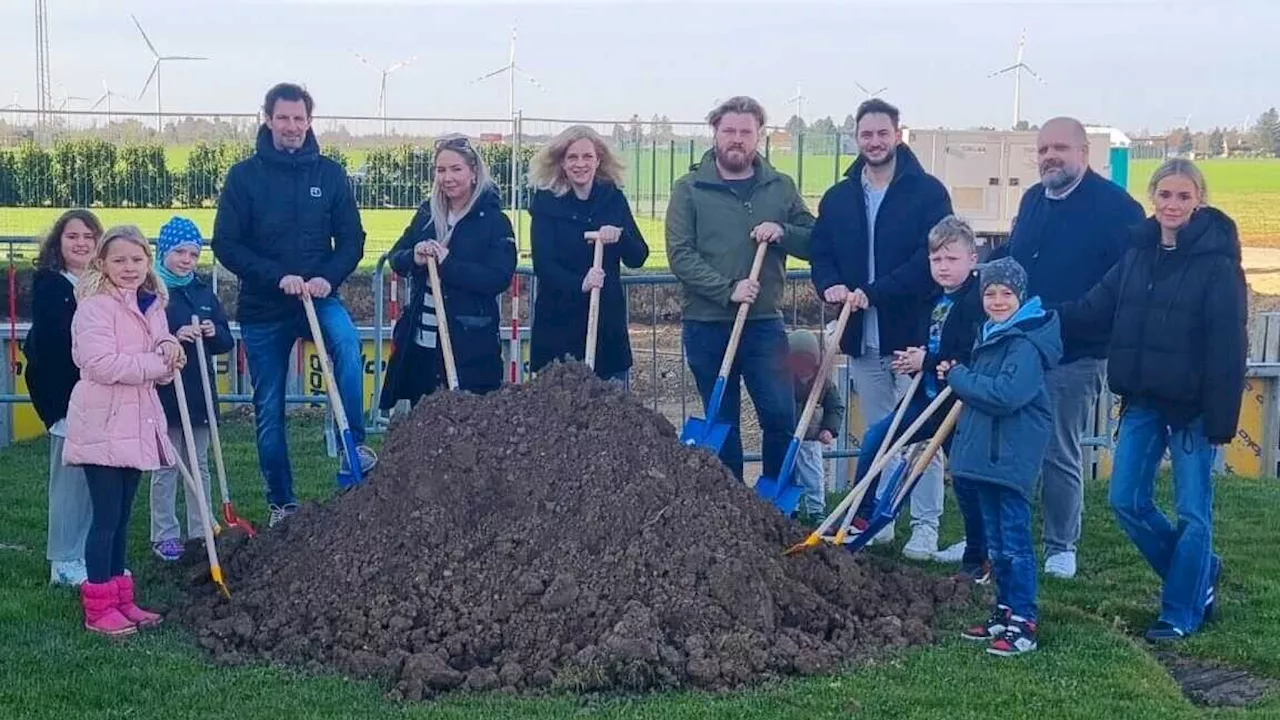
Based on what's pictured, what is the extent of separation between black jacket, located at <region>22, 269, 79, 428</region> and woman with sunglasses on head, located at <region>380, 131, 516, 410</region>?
159 centimetres

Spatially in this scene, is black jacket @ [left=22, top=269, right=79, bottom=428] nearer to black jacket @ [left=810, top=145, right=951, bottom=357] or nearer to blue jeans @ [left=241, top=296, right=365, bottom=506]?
blue jeans @ [left=241, top=296, right=365, bottom=506]

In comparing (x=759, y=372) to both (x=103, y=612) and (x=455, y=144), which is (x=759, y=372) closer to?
(x=455, y=144)

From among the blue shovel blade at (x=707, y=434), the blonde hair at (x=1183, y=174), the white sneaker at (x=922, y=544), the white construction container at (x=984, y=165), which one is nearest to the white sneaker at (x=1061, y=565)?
the white sneaker at (x=922, y=544)

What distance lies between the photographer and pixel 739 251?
7383 millimetres

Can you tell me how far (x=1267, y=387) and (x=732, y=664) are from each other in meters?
7.19

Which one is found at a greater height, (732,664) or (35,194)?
(35,194)

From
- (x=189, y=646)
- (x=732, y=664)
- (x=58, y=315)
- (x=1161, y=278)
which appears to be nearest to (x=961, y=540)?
(x=1161, y=278)

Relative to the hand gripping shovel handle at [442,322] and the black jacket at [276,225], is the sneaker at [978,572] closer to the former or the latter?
the hand gripping shovel handle at [442,322]

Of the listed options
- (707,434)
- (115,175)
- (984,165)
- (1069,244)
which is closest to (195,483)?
(707,434)

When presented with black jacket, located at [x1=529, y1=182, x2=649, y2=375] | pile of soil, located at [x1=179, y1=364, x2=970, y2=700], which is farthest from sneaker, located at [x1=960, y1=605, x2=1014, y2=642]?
black jacket, located at [x1=529, y1=182, x2=649, y2=375]

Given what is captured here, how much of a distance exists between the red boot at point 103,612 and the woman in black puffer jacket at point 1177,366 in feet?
13.9

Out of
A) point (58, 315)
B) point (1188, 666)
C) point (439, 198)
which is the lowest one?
point (1188, 666)

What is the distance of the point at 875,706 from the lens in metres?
5.23

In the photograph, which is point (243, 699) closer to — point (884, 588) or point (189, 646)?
point (189, 646)
